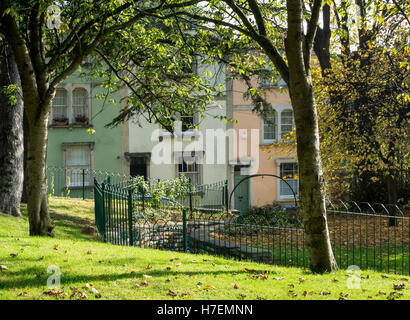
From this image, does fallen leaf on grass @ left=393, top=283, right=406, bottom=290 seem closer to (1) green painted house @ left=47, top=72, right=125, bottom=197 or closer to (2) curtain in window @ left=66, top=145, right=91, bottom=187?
(1) green painted house @ left=47, top=72, right=125, bottom=197

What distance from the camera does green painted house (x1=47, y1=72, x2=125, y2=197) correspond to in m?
23.5

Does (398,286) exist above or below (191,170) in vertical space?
below

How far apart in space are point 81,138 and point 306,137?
19.2 meters

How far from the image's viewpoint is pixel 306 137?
21.2 feet

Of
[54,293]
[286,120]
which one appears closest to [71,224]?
[54,293]

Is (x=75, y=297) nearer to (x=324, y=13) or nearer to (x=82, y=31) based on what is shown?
(x=82, y=31)

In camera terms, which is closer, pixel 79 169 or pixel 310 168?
pixel 310 168

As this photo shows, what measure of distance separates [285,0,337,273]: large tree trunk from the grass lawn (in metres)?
0.72

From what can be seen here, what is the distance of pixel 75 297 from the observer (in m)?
4.82

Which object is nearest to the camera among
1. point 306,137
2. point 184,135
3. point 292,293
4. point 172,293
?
point 172,293

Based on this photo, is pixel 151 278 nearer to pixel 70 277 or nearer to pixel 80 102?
pixel 70 277

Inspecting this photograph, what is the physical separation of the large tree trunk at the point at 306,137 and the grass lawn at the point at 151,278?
2.36ft

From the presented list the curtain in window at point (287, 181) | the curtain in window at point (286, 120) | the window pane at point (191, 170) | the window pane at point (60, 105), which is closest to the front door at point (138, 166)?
the window pane at point (191, 170)

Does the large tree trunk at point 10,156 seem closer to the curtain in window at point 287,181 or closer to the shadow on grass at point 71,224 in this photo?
the shadow on grass at point 71,224
